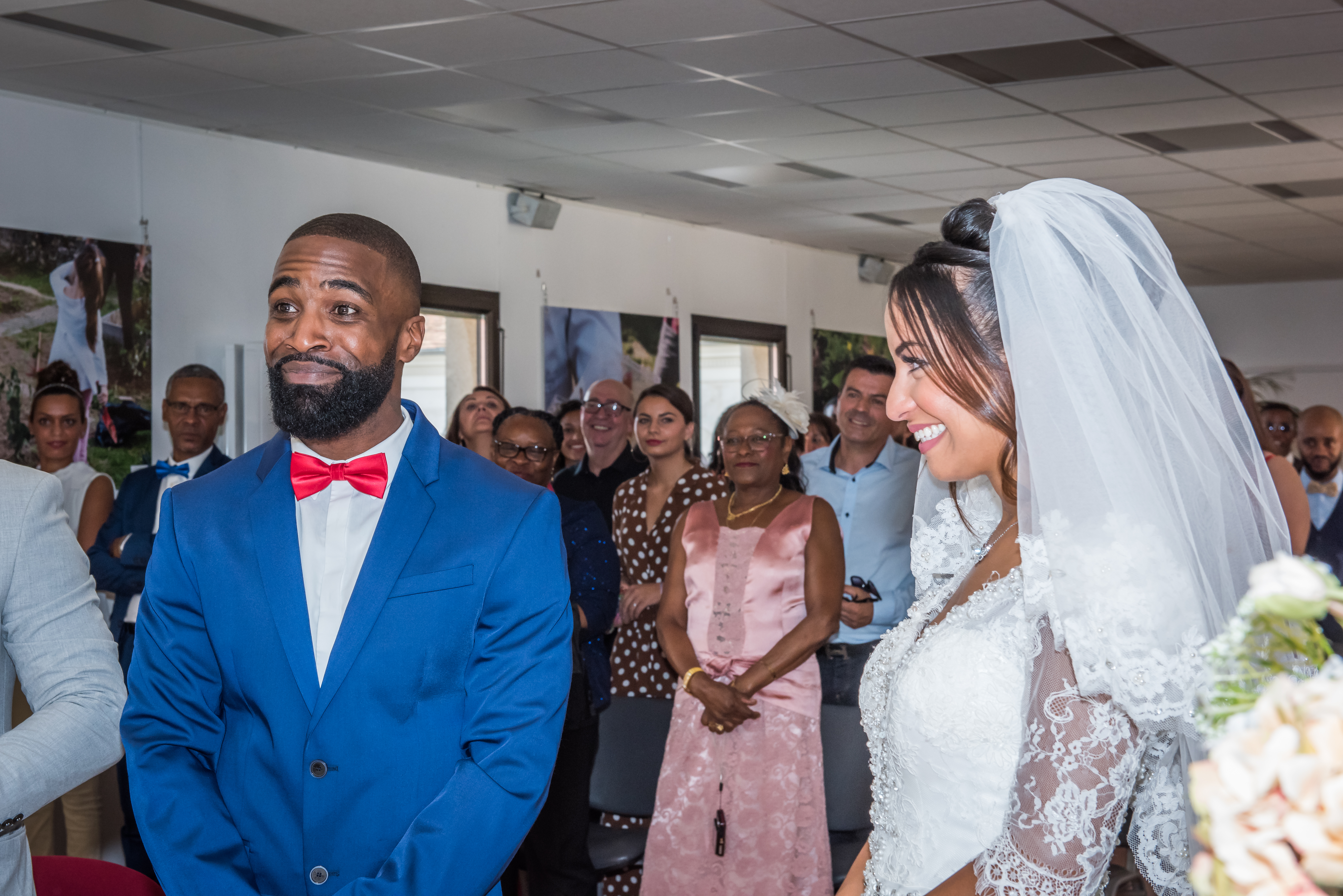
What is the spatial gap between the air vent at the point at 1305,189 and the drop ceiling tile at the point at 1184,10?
394 cm

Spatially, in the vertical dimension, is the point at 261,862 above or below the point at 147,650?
below

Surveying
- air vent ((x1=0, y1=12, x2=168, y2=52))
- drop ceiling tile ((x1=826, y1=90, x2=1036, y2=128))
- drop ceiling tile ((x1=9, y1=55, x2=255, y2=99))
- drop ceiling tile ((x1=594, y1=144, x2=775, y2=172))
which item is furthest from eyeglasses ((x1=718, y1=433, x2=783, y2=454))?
drop ceiling tile ((x1=594, y1=144, x2=775, y2=172))

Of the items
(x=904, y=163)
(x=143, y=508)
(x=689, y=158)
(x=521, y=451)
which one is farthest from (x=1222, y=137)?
(x=143, y=508)

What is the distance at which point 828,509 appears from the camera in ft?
13.1

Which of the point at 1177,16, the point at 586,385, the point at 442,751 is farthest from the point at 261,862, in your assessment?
the point at 586,385

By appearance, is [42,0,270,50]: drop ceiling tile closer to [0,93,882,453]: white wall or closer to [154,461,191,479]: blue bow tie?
[0,93,882,453]: white wall

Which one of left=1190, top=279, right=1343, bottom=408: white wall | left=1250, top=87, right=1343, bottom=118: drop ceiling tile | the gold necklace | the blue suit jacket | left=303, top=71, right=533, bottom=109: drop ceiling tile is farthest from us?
left=1190, top=279, right=1343, bottom=408: white wall

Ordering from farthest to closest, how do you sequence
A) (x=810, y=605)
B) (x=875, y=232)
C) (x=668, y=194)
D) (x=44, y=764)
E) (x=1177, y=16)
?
(x=875, y=232) → (x=668, y=194) → (x=1177, y=16) → (x=810, y=605) → (x=44, y=764)

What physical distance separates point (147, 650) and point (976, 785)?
3.72 feet

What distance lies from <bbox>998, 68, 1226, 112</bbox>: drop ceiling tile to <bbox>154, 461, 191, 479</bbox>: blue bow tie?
4.13 meters

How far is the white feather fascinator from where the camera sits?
436 cm

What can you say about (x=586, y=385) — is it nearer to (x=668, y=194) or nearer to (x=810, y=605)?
(x=668, y=194)

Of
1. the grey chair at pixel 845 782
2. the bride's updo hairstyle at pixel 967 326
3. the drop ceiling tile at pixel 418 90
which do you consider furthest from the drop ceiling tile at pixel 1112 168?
the bride's updo hairstyle at pixel 967 326

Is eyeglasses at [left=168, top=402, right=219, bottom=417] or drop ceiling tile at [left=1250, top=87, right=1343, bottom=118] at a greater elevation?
drop ceiling tile at [left=1250, top=87, right=1343, bottom=118]
